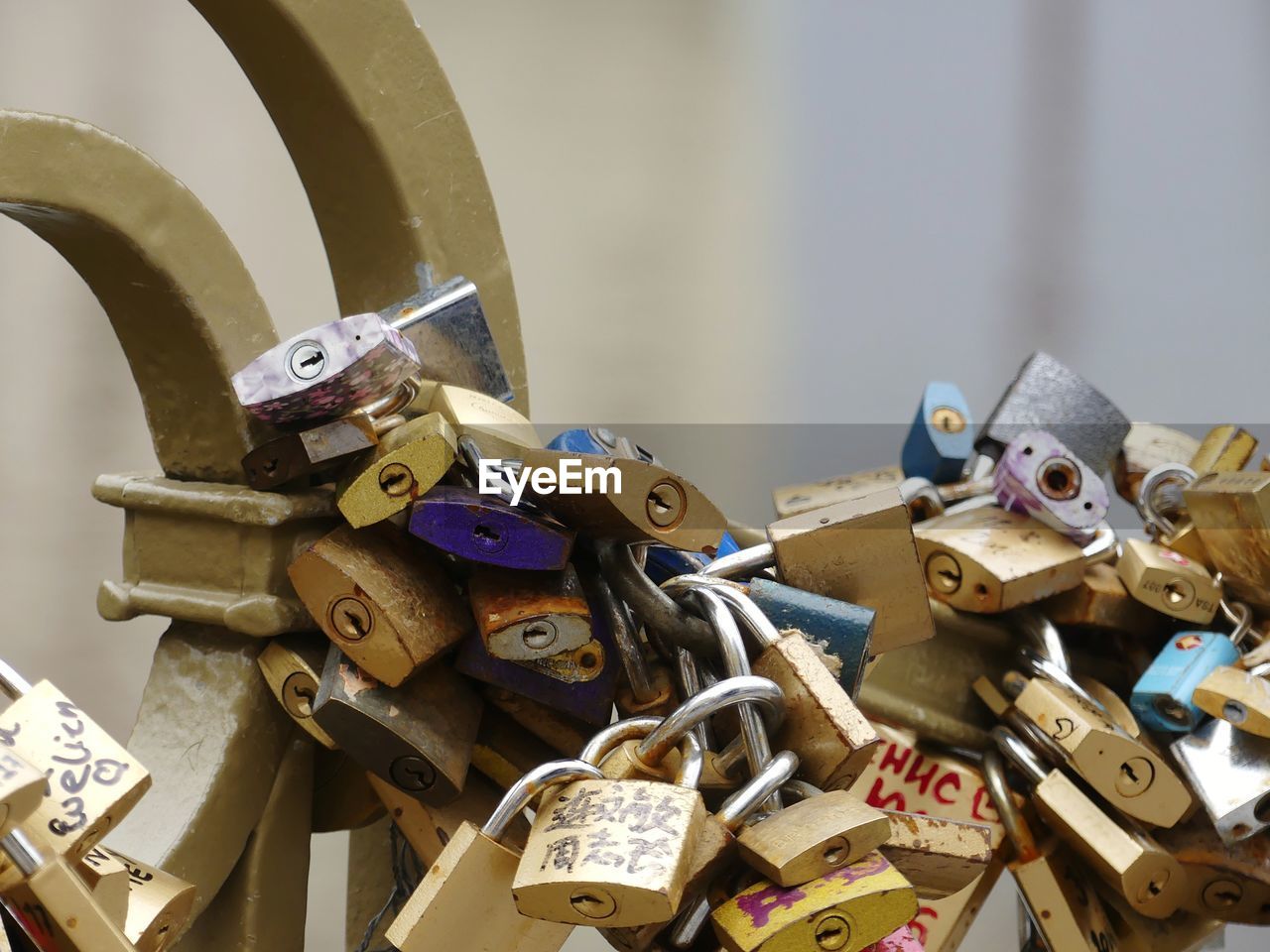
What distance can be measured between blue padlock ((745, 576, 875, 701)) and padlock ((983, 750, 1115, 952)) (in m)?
0.27

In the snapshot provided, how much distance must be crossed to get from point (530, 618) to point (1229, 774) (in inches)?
18.3

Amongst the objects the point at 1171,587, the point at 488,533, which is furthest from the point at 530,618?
the point at 1171,587

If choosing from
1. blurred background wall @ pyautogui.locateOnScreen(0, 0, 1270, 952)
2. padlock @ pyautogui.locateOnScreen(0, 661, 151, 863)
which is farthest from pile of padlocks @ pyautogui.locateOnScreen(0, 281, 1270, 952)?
blurred background wall @ pyautogui.locateOnScreen(0, 0, 1270, 952)

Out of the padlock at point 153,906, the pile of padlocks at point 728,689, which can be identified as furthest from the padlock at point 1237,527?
the padlock at point 153,906

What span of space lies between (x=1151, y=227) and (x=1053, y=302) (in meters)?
0.26

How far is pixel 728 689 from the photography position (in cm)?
56

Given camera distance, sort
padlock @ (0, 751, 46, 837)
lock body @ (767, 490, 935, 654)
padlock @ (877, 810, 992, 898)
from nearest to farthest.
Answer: padlock @ (0, 751, 46, 837) < padlock @ (877, 810, 992, 898) < lock body @ (767, 490, 935, 654)

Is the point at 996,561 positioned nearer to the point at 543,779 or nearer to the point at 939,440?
the point at 939,440

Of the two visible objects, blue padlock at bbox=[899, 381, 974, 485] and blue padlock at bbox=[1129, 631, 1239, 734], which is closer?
blue padlock at bbox=[1129, 631, 1239, 734]

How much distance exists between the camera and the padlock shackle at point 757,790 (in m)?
0.54

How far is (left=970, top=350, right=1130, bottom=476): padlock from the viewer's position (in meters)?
1.02

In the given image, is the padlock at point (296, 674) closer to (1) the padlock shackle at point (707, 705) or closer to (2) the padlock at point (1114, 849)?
(1) the padlock shackle at point (707, 705)

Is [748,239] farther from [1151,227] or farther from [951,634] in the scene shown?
[951,634]

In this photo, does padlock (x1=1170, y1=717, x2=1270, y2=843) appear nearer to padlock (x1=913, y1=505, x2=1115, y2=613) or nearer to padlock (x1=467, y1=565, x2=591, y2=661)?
padlock (x1=913, y1=505, x2=1115, y2=613)
